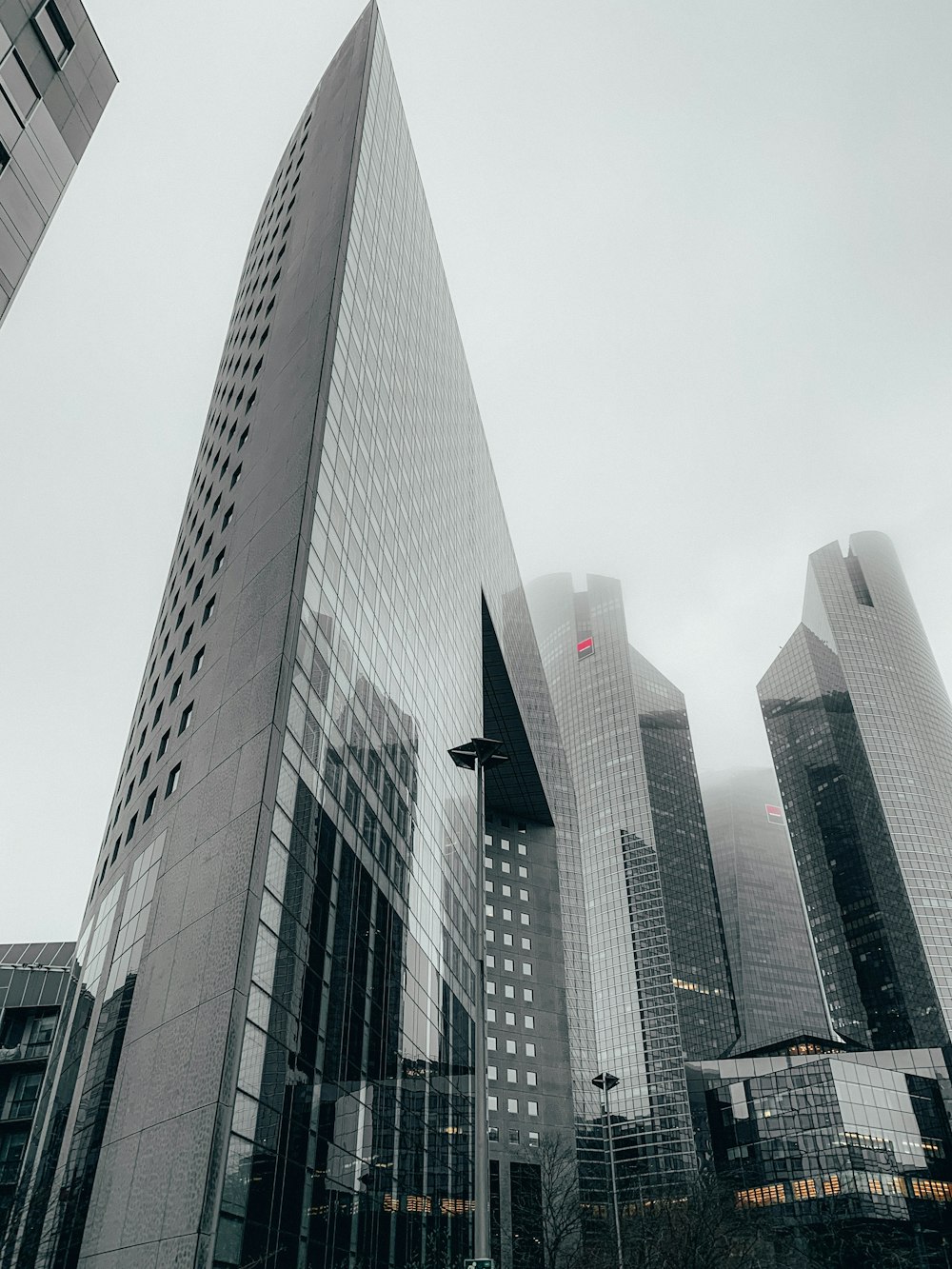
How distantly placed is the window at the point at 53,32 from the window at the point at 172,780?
27088 mm

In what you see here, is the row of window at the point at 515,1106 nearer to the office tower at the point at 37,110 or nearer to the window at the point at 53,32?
the office tower at the point at 37,110

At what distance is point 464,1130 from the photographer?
170ft

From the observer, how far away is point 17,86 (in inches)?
1185

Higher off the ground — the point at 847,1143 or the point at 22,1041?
the point at 22,1041

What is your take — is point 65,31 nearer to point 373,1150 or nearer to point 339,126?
point 339,126

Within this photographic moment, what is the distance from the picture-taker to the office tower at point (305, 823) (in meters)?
29.6

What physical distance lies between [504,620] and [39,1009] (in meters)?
52.6

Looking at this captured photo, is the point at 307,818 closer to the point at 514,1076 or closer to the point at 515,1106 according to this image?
the point at 515,1106

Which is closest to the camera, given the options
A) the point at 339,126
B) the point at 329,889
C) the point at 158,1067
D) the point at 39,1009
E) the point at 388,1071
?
the point at 158,1067

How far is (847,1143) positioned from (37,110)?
128 metres

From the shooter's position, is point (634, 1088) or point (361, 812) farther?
point (634, 1088)

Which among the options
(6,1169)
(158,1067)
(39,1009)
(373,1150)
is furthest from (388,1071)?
(39,1009)

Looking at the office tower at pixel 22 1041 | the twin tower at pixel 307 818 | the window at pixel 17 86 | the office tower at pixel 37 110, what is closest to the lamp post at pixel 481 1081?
the twin tower at pixel 307 818

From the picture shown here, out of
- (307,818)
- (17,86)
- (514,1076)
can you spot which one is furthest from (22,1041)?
(17,86)
